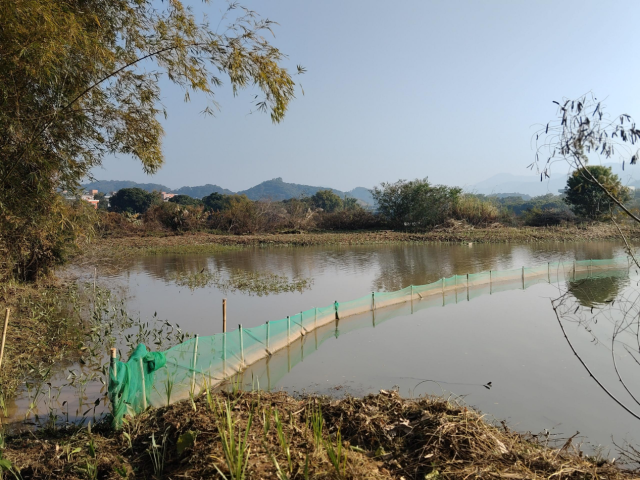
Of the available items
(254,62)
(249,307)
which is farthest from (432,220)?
(254,62)

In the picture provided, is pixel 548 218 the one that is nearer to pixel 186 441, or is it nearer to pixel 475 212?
pixel 475 212

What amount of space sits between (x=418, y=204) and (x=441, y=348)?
27.7m

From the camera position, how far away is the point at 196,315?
33.2ft

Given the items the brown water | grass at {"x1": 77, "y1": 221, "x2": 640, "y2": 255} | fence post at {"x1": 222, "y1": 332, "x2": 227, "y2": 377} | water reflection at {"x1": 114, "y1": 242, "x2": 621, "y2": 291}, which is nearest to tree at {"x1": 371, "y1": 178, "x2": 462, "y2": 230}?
grass at {"x1": 77, "y1": 221, "x2": 640, "y2": 255}

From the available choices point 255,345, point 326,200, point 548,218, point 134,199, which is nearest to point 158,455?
point 255,345

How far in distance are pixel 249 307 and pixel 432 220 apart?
25429mm

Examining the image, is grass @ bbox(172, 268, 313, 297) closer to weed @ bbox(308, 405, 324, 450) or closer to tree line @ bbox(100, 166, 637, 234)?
weed @ bbox(308, 405, 324, 450)

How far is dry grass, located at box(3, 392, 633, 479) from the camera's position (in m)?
2.91

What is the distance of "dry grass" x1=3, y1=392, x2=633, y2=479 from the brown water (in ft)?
5.93

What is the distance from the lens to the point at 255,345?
6750mm

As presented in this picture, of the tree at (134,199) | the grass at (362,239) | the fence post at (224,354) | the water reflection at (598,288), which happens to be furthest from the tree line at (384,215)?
the fence post at (224,354)

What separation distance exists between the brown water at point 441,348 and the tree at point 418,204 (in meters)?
18.0

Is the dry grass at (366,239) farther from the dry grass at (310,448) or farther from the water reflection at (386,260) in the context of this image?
the dry grass at (310,448)

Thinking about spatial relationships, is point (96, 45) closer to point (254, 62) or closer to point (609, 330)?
point (254, 62)
